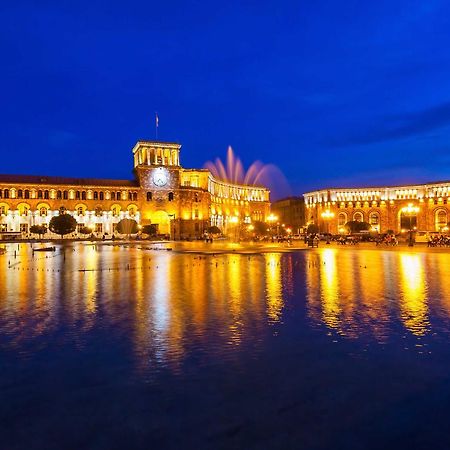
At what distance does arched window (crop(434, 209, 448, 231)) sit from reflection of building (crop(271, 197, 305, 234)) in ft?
127

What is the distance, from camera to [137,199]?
106 metres

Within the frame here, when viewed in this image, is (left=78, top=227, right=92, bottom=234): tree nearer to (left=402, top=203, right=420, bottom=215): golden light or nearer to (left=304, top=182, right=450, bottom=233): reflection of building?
(left=402, top=203, right=420, bottom=215): golden light

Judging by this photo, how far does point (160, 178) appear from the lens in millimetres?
107562

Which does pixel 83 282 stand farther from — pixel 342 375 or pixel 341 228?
pixel 341 228

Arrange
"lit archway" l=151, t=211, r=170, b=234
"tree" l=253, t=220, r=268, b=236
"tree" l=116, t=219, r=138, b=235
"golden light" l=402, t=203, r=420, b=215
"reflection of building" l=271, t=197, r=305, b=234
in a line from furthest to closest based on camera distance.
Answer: "reflection of building" l=271, t=197, r=305, b=234 → "lit archway" l=151, t=211, r=170, b=234 → "tree" l=253, t=220, r=268, b=236 → "tree" l=116, t=219, r=138, b=235 → "golden light" l=402, t=203, r=420, b=215

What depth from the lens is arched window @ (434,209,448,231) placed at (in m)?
121

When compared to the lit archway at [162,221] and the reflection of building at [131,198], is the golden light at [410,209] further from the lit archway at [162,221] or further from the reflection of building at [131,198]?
the lit archway at [162,221]

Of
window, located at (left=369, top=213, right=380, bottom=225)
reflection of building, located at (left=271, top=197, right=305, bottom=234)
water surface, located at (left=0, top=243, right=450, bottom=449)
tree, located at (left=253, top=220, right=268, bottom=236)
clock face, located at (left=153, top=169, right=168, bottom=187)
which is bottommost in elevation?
water surface, located at (left=0, top=243, right=450, bottom=449)

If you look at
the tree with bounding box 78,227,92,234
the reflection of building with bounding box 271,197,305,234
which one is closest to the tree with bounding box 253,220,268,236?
the tree with bounding box 78,227,92,234

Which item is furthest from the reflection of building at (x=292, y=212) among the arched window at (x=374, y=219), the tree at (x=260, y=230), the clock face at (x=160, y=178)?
the clock face at (x=160, y=178)

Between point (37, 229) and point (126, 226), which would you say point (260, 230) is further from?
point (37, 229)

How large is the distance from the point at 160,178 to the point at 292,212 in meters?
59.5

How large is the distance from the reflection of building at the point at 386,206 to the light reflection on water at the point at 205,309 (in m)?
111

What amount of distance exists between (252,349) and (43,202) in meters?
97.5
